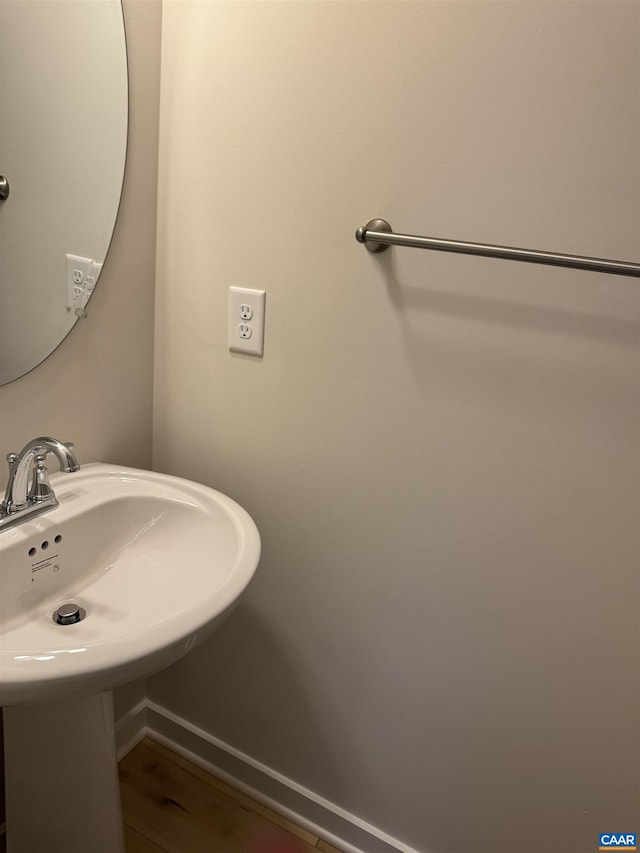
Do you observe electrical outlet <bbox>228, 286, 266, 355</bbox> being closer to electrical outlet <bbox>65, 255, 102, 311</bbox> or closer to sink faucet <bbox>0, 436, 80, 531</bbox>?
electrical outlet <bbox>65, 255, 102, 311</bbox>

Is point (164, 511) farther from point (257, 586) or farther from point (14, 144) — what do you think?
point (14, 144)

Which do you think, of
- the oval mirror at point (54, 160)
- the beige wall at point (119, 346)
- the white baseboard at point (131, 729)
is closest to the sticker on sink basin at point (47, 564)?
the beige wall at point (119, 346)

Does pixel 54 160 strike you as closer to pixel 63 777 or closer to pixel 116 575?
pixel 116 575

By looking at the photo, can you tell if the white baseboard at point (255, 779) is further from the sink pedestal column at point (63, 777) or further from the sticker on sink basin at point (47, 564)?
the sticker on sink basin at point (47, 564)

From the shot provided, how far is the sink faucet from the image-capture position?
3.12 feet

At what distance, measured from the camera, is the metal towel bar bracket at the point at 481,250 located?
85 centimetres

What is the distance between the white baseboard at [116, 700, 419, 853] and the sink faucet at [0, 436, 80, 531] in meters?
0.79

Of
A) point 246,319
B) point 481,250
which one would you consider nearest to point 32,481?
point 246,319

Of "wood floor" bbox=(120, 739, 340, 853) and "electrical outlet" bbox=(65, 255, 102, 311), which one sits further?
"wood floor" bbox=(120, 739, 340, 853)

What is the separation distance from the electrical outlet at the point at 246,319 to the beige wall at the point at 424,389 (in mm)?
27

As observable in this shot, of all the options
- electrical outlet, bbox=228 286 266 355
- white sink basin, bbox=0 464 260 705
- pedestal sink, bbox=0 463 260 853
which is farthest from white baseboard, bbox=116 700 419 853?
electrical outlet, bbox=228 286 266 355

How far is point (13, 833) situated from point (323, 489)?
819 millimetres

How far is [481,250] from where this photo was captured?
93cm

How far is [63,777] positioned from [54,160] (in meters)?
1.05
